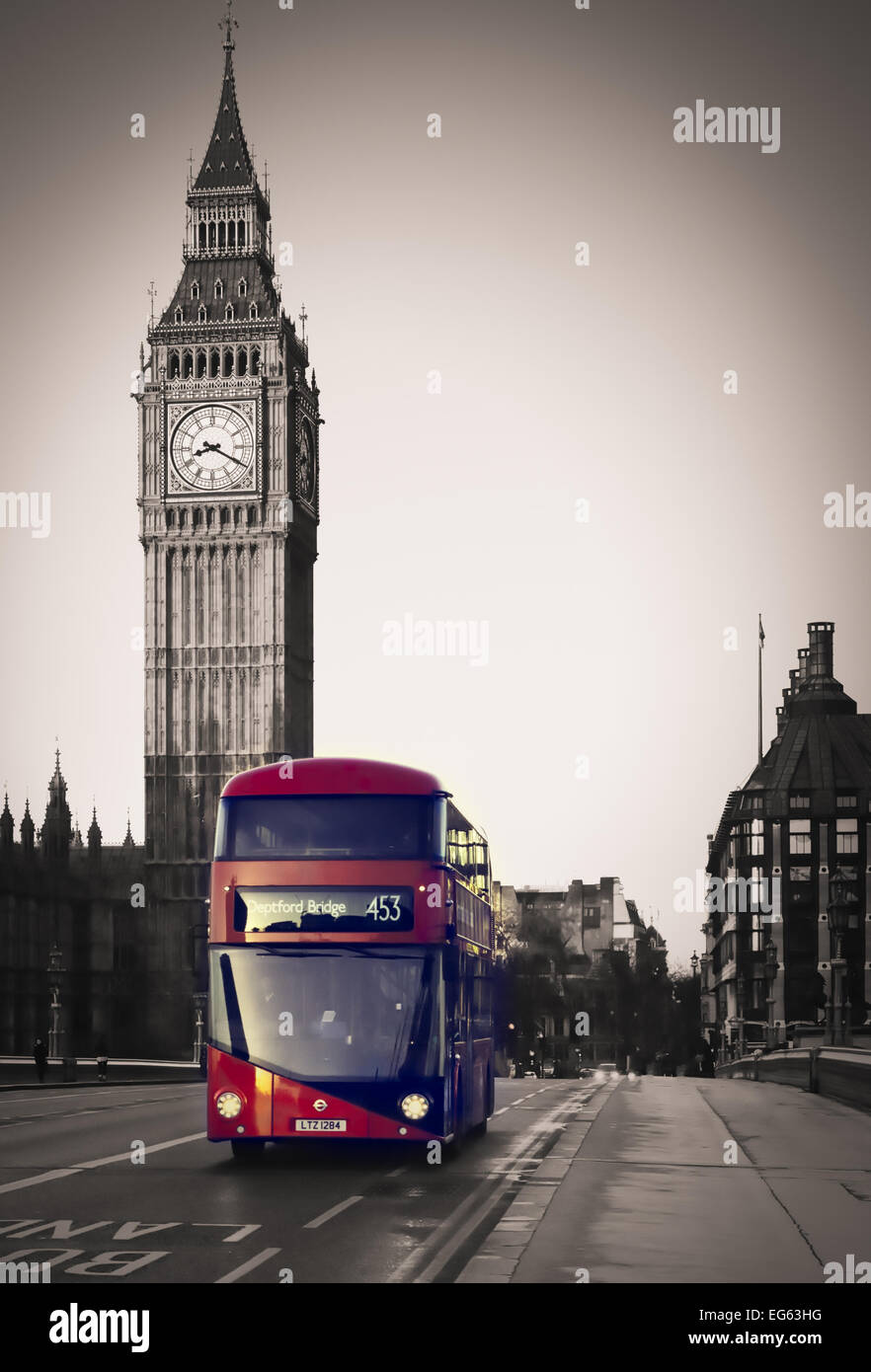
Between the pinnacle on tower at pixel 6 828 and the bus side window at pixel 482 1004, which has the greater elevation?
the pinnacle on tower at pixel 6 828

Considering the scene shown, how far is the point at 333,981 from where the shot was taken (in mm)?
20094

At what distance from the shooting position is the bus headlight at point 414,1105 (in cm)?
2002

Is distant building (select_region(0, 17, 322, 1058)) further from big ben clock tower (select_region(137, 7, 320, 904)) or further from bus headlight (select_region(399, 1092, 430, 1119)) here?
bus headlight (select_region(399, 1092, 430, 1119))

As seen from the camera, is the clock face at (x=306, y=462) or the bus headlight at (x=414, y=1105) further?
the clock face at (x=306, y=462)

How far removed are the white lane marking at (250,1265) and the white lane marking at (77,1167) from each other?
4.92 metres

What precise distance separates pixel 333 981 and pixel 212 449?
88808mm

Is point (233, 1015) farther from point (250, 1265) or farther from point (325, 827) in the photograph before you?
point (250, 1265)

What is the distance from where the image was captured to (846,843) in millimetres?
106875

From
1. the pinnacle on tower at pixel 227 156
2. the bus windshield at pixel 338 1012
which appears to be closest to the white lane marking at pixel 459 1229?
the bus windshield at pixel 338 1012

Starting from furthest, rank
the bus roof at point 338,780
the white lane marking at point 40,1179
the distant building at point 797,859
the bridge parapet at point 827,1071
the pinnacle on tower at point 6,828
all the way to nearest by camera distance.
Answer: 1. the distant building at point 797,859
2. the pinnacle on tower at point 6,828
3. the bridge parapet at point 827,1071
4. the bus roof at point 338,780
5. the white lane marking at point 40,1179

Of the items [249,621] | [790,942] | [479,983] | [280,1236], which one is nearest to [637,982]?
[790,942]

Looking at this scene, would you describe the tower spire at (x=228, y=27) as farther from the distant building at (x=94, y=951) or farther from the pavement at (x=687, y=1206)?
the pavement at (x=687, y=1206)

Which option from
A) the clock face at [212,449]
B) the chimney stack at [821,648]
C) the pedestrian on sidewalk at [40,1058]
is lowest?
the pedestrian on sidewalk at [40,1058]

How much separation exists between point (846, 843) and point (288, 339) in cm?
4080
